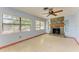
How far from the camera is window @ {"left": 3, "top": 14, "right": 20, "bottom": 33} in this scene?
504 cm

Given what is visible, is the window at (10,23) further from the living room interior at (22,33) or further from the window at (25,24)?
the window at (25,24)

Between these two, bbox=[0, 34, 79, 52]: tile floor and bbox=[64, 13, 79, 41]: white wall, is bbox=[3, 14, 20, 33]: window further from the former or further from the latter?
bbox=[64, 13, 79, 41]: white wall

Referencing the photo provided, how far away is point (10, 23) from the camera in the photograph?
18.4 ft

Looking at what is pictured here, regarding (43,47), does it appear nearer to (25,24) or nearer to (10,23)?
(10,23)

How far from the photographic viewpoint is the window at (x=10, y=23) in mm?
5045

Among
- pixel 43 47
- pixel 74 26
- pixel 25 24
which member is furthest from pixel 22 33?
pixel 74 26

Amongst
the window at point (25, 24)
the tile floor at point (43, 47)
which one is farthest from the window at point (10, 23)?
the tile floor at point (43, 47)

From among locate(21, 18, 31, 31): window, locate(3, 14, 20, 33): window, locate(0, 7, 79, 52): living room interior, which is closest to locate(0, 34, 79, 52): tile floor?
locate(0, 7, 79, 52): living room interior
